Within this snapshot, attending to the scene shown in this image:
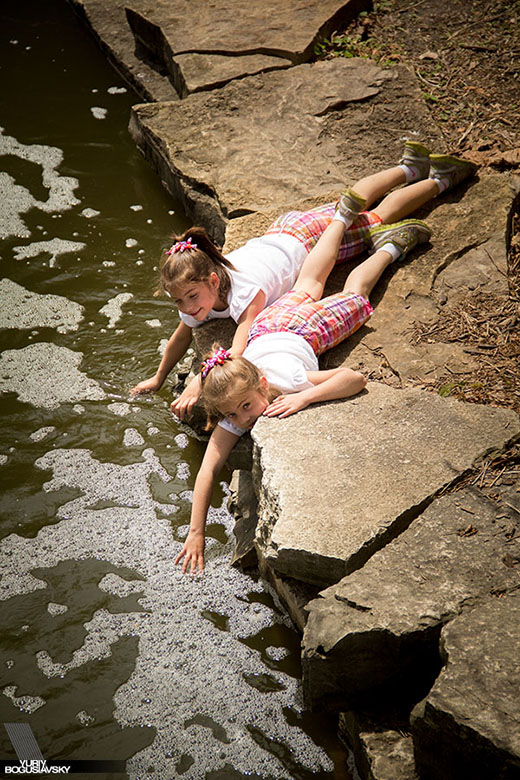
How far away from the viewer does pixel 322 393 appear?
3.11 m

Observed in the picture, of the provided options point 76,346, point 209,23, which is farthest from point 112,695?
point 209,23

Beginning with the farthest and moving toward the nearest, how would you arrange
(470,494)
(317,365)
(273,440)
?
1. (317,365)
2. (273,440)
3. (470,494)

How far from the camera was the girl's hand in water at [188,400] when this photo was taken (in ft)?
11.6

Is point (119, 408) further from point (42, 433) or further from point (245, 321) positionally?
point (245, 321)

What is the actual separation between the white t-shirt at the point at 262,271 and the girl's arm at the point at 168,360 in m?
0.13

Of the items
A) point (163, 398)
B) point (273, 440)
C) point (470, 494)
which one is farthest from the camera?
point (163, 398)

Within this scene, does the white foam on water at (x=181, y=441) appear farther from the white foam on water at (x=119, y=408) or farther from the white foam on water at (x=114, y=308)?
the white foam on water at (x=114, y=308)

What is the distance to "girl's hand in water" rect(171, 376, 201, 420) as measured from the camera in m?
3.55

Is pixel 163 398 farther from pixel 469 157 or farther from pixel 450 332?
pixel 469 157

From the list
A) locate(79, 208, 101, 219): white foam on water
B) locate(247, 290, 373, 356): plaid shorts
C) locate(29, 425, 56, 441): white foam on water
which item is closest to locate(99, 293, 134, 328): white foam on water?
locate(29, 425, 56, 441): white foam on water

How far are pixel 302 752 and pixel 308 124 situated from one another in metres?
4.22

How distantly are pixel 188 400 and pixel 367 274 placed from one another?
1166 millimetres

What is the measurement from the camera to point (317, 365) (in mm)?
3359

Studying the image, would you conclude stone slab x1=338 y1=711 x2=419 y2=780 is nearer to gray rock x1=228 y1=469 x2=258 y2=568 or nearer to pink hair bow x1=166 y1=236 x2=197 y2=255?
→ gray rock x1=228 y1=469 x2=258 y2=568
